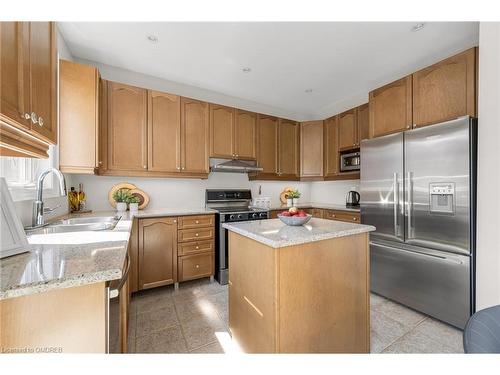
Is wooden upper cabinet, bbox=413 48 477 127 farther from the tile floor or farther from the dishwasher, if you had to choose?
the dishwasher

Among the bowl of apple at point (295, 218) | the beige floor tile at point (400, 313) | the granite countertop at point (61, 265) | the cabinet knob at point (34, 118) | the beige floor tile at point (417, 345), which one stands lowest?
the beige floor tile at point (400, 313)

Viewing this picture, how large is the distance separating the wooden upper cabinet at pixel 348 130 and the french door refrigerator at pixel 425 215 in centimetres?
74

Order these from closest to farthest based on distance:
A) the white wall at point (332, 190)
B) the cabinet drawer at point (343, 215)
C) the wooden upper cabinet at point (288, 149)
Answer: the cabinet drawer at point (343, 215) → the white wall at point (332, 190) → the wooden upper cabinet at point (288, 149)

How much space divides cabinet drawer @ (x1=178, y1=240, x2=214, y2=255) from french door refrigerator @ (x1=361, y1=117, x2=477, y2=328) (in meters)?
1.93

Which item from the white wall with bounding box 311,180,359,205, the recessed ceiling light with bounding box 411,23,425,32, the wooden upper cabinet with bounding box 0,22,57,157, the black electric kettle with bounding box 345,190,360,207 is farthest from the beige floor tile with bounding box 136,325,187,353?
the recessed ceiling light with bounding box 411,23,425,32

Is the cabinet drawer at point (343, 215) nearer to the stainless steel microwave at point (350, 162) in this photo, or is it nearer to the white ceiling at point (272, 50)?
the stainless steel microwave at point (350, 162)

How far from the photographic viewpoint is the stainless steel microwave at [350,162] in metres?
3.04

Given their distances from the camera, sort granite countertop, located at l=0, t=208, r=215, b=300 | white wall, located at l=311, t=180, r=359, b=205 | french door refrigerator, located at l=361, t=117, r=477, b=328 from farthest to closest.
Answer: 1. white wall, located at l=311, t=180, r=359, b=205
2. french door refrigerator, located at l=361, t=117, r=477, b=328
3. granite countertop, located at l=0, t=208, r=215, b=300

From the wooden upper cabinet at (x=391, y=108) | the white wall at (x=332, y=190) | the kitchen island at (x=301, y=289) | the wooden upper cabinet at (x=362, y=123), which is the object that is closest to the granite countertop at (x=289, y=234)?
the kitchen island at (x=301, y=289)

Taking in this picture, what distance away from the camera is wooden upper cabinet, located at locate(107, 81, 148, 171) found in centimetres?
246

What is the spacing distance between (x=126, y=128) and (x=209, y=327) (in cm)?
232

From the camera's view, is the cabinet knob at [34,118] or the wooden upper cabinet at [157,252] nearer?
the cabinet knob at [34,118]

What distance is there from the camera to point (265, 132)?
350cm
